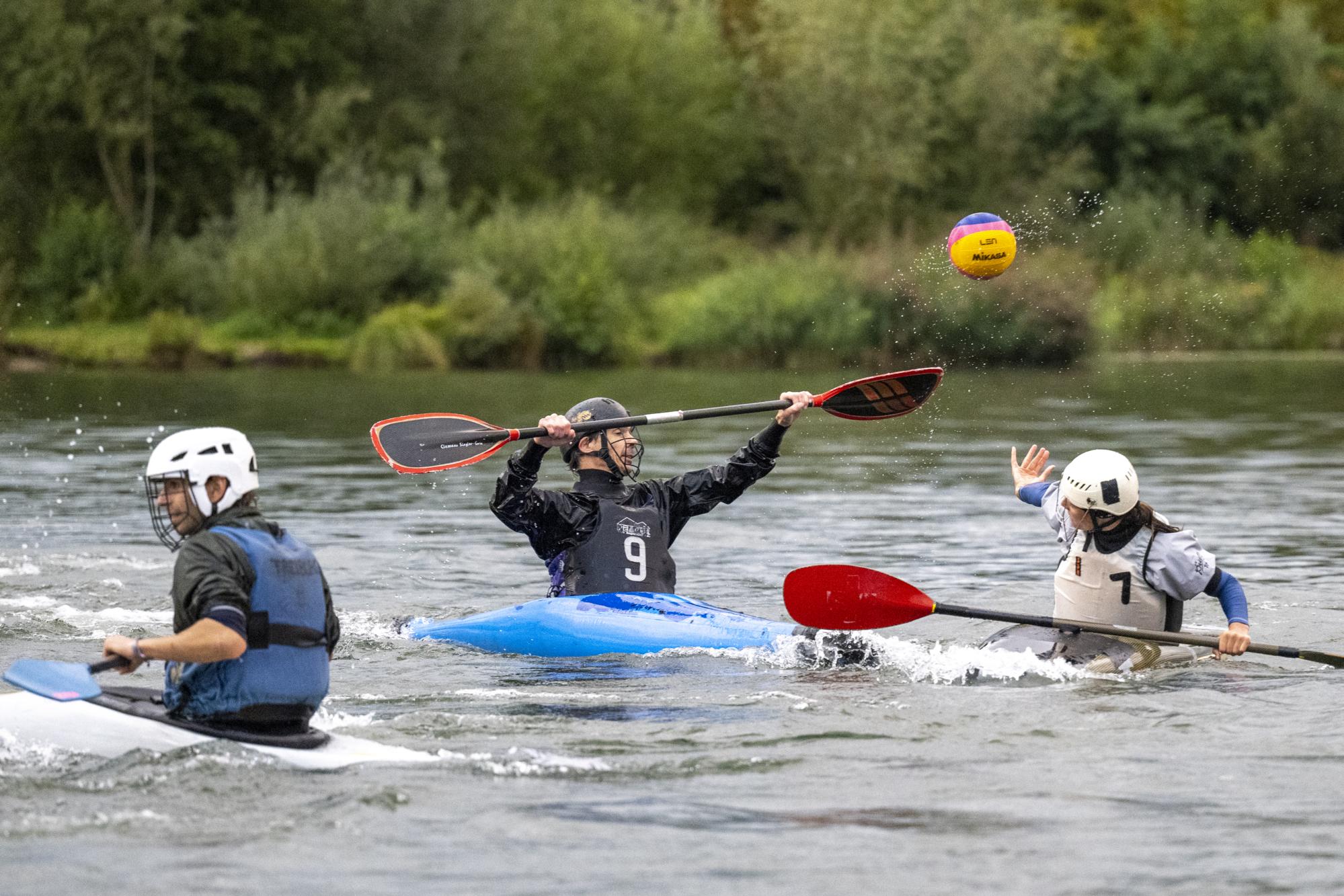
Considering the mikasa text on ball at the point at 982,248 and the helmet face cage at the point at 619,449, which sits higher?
the mikasa text on ball at the point at 982,248

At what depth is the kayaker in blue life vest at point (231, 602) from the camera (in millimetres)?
6383

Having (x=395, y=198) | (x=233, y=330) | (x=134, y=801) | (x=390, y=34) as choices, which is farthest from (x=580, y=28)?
(x=134, y=801)

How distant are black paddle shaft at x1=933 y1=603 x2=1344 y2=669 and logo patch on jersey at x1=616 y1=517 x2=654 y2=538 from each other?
1827 millimetres

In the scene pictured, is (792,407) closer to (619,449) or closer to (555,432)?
(619,449)

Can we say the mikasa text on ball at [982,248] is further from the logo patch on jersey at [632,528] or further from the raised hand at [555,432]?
the raised hand at [555,432]

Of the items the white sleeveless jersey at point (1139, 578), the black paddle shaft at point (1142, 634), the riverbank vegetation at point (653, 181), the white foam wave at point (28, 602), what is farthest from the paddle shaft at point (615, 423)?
the riverbank vegetation at point (653, 181)

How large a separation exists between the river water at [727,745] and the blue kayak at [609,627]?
0.36 feet

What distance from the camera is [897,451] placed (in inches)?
906

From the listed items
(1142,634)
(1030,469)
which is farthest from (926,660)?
(1030,469)

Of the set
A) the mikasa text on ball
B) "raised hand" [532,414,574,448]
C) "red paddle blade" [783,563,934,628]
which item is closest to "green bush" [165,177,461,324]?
the mikasa text on ball

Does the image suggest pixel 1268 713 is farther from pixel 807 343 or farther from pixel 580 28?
pixel 580 28

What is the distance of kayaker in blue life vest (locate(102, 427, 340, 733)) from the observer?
251 inches

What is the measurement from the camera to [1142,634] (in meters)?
8.73

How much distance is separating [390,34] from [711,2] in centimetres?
1464
